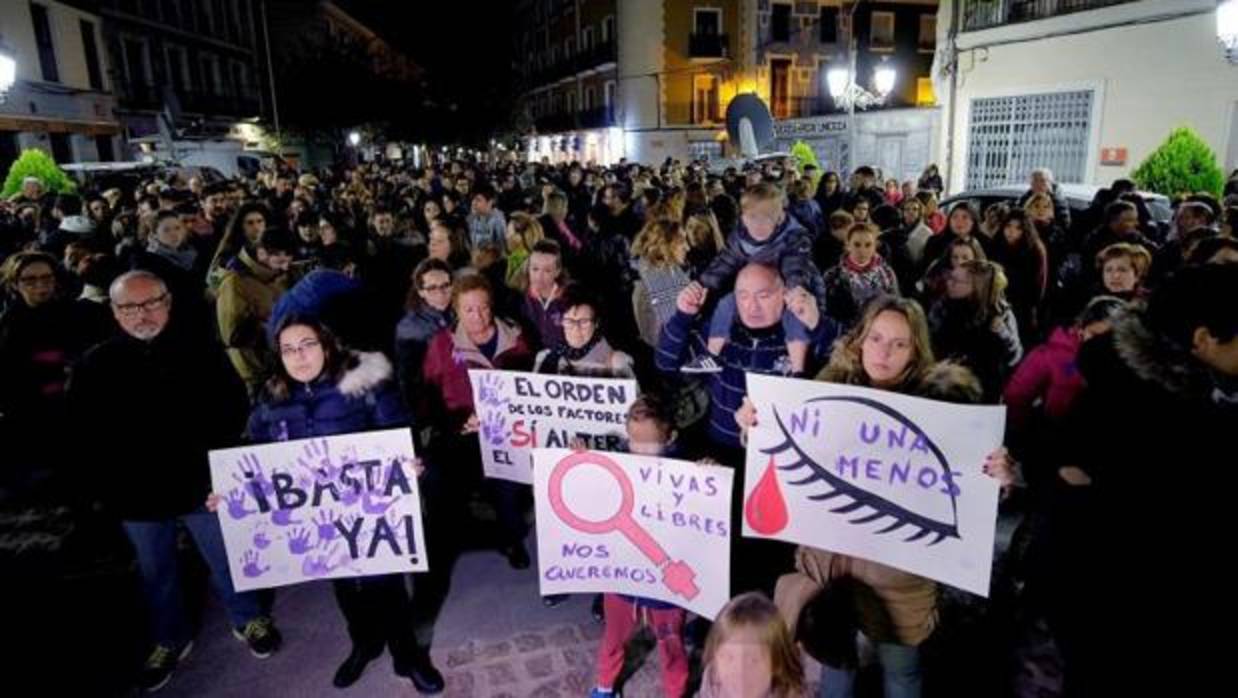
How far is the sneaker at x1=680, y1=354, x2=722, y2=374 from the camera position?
4.30m

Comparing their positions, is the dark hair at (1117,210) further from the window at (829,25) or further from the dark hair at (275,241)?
the window at (829,25)

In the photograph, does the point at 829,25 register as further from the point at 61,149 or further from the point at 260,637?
the point at 260,637

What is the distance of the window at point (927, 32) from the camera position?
1654 inches

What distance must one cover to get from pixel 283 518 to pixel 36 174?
15285 millimetres

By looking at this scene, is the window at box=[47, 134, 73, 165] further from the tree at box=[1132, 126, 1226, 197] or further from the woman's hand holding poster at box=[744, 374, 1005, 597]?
the woman's hand holding poster at box=[744, 374, 1005, 597]

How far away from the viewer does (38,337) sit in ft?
17.4

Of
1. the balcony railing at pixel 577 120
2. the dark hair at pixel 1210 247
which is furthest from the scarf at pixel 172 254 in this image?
the balcony railing at pixel 577 120

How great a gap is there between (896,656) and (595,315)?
2267 millimetres

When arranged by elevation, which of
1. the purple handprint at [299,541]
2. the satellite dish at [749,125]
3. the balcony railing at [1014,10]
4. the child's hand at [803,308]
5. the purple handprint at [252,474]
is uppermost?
the balcony railing at [1014,10]

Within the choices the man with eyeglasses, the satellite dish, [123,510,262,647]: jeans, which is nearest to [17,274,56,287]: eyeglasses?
the man with eyeglasses

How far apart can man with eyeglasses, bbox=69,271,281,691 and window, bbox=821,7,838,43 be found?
41.7 meters

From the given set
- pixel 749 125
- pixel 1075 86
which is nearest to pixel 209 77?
pixel 749 125

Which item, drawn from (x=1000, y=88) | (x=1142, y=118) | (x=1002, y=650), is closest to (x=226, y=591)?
(x=1002, y=650)

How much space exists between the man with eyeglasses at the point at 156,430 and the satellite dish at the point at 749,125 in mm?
15168
